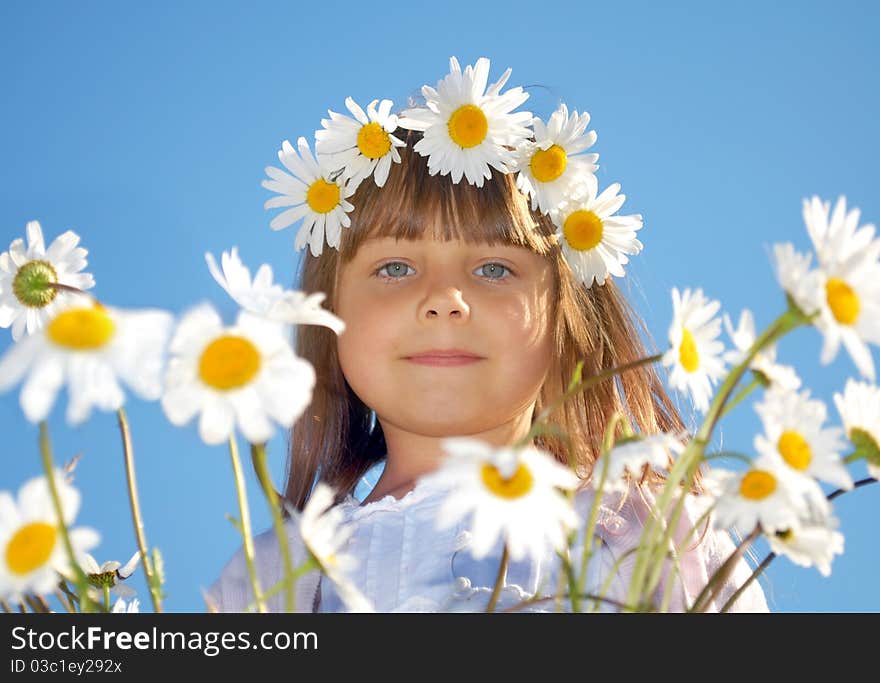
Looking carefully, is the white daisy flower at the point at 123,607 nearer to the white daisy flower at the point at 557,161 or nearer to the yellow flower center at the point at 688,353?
the yellow flower center at the point at 688,353

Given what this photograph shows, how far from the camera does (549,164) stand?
108 cm

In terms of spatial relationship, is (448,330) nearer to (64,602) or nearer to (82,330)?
(64,602)

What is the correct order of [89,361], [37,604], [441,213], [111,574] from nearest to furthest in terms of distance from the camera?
[89,361] → [37,604] → [111,574] → [441,213]

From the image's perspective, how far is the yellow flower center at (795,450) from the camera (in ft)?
1.36

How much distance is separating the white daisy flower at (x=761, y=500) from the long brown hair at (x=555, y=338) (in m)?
0.71

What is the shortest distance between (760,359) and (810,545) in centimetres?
9

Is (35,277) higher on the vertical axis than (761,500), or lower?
higher

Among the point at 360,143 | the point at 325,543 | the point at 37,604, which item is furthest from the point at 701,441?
the point at 360,143

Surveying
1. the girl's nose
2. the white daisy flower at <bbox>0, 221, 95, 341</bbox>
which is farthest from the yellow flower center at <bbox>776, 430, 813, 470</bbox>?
the girl's nose

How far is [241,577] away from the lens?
3.95 feet

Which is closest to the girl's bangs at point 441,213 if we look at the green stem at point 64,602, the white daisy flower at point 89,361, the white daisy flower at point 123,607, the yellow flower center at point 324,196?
the yellow flower center at point 324,196

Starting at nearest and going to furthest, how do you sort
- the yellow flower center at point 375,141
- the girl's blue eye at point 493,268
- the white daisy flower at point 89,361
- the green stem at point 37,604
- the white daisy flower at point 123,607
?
1. the white daisy flower at point 89,361
2. the green stem at point 37,604
3. the white daisy flower at point 123,607
4. the yellow flower center at point 375,141
5. the girl's blue eye at point 493,268
